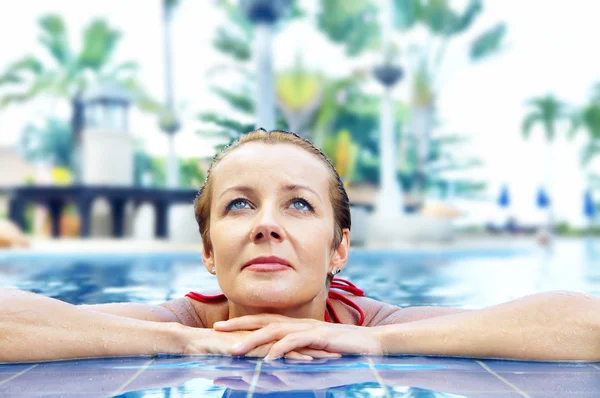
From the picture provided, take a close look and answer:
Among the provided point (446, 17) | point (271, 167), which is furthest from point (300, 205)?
point (446, 17)

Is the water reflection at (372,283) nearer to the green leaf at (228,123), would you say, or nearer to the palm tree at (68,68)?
the green leaf at (228,123)

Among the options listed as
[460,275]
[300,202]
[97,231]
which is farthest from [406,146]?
[300,202]

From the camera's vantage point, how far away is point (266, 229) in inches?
81.4

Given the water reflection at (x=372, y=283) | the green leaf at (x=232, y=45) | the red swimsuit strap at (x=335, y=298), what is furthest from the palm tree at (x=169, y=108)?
the red swimsuit strap at (x=335, y=298)

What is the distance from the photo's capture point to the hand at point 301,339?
211 cm

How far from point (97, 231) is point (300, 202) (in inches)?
669

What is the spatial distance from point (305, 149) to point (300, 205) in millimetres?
269

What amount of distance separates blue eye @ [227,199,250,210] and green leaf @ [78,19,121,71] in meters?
27.4

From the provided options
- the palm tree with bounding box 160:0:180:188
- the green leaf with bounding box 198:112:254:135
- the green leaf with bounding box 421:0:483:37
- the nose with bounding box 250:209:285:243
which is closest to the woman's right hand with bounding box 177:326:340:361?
the nose with bounding box 250:209:285:243

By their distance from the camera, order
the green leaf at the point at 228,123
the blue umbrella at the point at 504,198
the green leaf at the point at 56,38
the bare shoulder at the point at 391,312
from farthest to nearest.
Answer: the blue umbrella at the point at 504,198 → the green leaf at the point at 56,38 → the green leaf at the point at 228,123 → the bare shoulder at the point at 391,312

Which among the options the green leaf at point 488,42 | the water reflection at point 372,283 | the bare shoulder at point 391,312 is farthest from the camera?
the green leaf at point 488,42

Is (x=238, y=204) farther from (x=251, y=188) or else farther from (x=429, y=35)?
(x=429, y=35)

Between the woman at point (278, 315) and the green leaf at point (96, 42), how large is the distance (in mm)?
27249

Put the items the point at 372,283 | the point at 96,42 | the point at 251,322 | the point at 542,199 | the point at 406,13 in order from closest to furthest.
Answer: the point at 251,322 < the point at 372,283 < the point at 542,199 < the point at 96,42 < the point at 406,13
